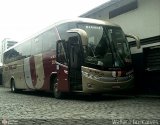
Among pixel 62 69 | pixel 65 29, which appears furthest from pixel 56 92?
pixel 65 29

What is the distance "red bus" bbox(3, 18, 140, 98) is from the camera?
49.8 feet

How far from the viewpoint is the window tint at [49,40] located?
17.7 meters

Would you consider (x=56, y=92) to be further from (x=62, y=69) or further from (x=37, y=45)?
(x=37, y=45)

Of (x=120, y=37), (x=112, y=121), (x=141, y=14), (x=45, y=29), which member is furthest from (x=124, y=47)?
(x=112, y=121)

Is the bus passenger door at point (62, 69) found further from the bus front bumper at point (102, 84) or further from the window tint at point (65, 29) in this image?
the bus front bumper at point (102, 84)

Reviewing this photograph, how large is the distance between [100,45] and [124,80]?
172 cm

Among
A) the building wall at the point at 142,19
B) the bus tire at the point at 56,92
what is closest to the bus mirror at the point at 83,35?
the bus tire at the point at 56,92

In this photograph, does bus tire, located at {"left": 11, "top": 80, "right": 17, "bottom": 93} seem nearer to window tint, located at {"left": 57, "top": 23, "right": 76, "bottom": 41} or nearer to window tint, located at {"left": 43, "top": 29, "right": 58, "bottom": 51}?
window tint, located at {"left": 43, "top": 29, "right": 58, "bottom": 51}

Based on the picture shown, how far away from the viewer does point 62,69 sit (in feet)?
55.0

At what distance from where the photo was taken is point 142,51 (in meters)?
18.7

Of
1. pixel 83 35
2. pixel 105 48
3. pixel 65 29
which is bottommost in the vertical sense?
pixel 105 48

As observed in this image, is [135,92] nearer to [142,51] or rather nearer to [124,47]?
[142,51]

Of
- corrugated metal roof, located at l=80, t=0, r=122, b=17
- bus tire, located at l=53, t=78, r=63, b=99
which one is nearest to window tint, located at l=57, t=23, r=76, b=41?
bus tire, located at l=53, t=78, r=63, b=99

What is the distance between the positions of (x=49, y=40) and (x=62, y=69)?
2.19m
